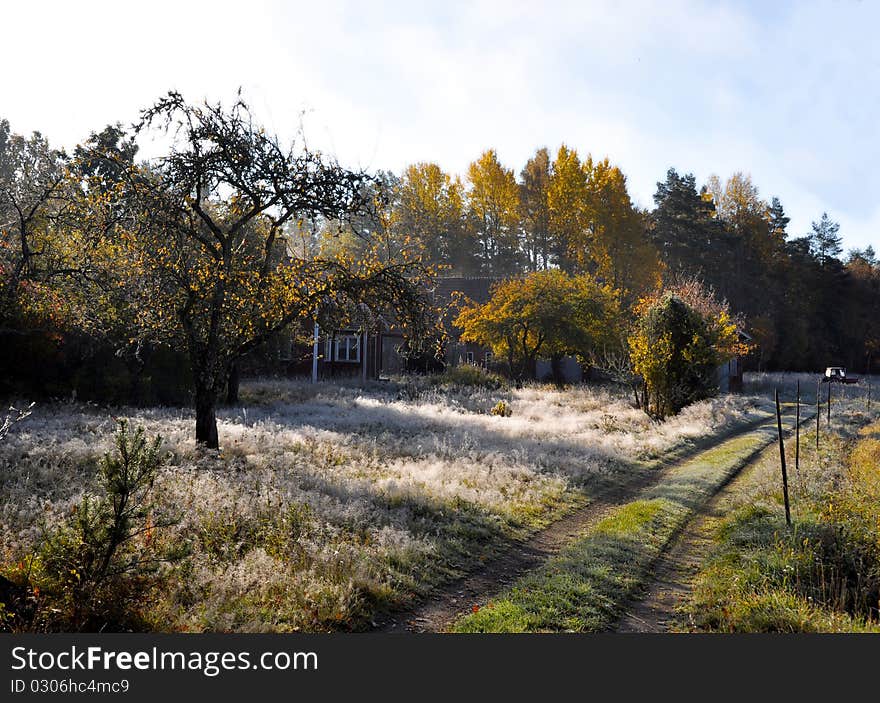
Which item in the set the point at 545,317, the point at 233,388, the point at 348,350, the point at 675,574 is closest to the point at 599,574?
the point at 675,574

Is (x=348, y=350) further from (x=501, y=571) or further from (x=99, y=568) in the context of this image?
(x=99, y=568)

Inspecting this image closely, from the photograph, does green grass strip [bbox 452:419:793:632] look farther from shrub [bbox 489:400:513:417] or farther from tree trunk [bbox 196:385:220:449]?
shrub [bbox 489:400:513:417]

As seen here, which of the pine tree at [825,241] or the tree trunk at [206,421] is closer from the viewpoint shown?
the tree trunk at [206,421]

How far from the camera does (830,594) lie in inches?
307

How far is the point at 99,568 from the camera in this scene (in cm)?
579

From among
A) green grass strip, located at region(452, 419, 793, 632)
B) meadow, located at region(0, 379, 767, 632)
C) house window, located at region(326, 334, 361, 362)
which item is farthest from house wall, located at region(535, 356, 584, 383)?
green grass strip, located at region(452, 419, 793, 632)

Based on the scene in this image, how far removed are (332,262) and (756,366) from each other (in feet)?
186

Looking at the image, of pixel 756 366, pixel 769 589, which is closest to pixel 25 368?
pixel 769 589

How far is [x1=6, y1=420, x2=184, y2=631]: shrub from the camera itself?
18.1 feet

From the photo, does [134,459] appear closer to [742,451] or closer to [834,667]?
[834,667]

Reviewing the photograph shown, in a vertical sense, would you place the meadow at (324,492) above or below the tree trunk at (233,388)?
below

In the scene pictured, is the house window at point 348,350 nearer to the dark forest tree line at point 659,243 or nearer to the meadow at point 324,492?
the meadow at point 324,492

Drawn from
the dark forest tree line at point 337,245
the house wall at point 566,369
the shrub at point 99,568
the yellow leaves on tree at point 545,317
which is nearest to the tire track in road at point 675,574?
the shrub at point 99,568

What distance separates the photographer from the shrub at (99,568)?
553 centimetres
